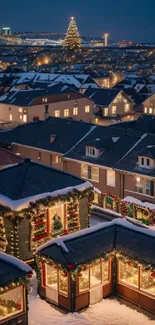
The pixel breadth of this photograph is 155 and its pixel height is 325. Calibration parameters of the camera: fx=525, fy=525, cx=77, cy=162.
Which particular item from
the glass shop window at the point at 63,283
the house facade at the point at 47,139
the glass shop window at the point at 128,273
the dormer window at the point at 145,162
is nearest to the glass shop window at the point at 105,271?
the glass shop window at the point at 128,273

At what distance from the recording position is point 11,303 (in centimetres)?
1538

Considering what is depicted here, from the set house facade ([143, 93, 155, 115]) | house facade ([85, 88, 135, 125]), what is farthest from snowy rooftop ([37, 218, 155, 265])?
house facade ([143, 93, 155, 115])

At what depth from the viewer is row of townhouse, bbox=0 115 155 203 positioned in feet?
101

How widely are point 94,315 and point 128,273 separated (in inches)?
72.4

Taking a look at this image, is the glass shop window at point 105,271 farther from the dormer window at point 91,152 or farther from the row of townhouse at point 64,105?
the row of townhouse at point 64,105

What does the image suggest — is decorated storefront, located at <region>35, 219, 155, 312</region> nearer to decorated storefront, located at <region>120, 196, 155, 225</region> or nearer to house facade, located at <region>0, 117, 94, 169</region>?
decorated storefront, located at <region>120, 196, 155, 225</region>

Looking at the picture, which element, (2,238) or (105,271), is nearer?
(105,271)

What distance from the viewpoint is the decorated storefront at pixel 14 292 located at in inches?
593

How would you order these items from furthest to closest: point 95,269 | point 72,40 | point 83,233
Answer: point 72,40
point 83,233
point 95,269

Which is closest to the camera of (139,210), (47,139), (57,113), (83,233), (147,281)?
(147,281)

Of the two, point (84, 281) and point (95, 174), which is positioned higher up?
point (95, 174)

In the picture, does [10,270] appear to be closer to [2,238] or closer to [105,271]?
[105,271]

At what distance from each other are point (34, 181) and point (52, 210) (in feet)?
4.85

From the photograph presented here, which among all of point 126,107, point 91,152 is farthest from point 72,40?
point 91,152
